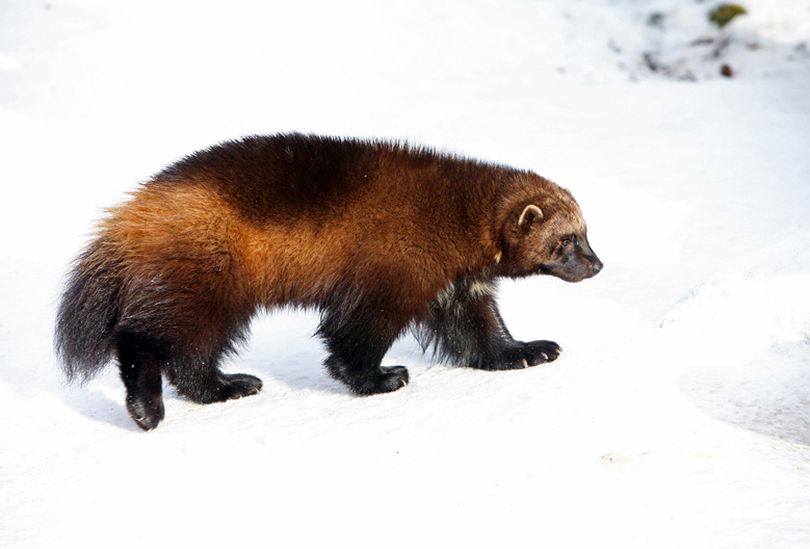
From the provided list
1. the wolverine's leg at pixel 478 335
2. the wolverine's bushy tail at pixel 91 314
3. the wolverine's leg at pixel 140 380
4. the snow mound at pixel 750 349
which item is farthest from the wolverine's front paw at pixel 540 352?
the wolverine's bushy tail at pixel 91 314

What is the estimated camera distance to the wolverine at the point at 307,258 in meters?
3.01

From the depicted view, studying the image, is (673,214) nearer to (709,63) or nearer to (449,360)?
(449,360)

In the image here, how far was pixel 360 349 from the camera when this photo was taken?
321 centimetres

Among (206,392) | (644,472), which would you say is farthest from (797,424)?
(206,392)

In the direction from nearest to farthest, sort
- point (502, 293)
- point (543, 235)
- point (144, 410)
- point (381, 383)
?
point (144, 410)
point (381, 383)
point (543, 235)
point (502, 293)

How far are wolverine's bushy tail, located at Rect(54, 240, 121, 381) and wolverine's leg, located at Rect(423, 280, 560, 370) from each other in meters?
1.01

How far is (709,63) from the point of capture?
276 inches

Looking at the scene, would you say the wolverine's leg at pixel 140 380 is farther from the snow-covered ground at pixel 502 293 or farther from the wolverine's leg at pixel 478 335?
the wolverine's leg at pixel 478 335

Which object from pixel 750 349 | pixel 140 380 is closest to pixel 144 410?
pixel 140 380

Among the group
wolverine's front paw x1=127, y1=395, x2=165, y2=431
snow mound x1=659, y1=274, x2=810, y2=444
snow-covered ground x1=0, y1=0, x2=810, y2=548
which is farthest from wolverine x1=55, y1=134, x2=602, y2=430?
snow mound x1=659, y1=274, x2=810, y2=444

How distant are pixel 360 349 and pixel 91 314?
2.64 feet

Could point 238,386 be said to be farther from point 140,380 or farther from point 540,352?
point 540,352

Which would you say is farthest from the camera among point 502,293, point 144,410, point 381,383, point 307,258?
point 502,293

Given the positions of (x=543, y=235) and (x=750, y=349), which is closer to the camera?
(x=750, y=349)
